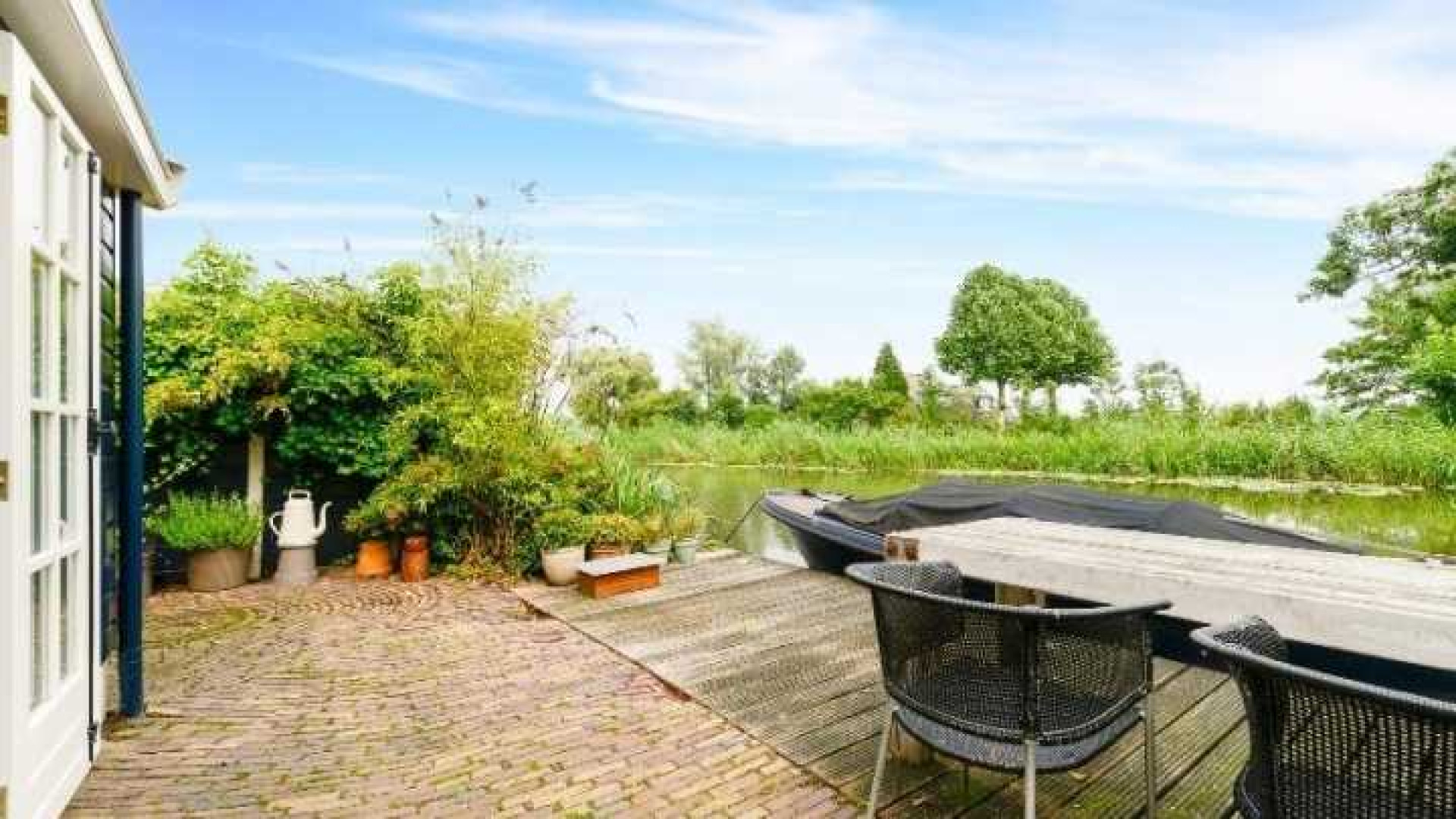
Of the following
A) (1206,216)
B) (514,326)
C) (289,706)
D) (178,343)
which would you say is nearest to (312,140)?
(178,343)

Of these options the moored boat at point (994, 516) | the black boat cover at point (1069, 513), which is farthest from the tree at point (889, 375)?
the black boat cover at point (1069, 513)

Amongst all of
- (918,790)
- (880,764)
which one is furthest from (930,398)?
(880,764)

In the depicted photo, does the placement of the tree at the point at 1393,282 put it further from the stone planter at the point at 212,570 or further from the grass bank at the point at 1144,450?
the stone planter at the point at 212,570

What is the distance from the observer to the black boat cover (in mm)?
3742

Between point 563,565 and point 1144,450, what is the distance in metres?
11.4

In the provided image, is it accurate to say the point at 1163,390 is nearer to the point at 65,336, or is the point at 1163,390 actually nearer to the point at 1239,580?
the point at 1239,580

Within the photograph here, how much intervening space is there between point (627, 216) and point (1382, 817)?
13237 mm

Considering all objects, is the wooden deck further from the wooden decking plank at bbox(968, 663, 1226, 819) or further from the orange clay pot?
the orange clay pot

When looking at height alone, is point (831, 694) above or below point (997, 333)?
below

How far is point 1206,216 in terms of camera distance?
16141mm

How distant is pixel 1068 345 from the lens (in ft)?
85.0

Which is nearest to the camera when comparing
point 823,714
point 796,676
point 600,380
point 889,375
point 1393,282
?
point 823,714

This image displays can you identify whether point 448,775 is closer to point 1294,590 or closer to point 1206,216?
point 1294,590

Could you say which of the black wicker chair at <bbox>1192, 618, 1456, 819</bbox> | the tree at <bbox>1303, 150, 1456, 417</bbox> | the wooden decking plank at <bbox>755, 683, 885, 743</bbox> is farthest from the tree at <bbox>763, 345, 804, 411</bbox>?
the black wicker chair at <bbox>1192, 618, 1456, 819</bbox>
